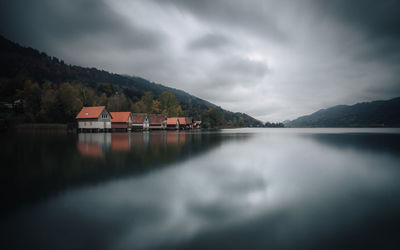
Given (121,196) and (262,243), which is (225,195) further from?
(121,196)

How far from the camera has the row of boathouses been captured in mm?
54938

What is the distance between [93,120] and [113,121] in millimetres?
7457

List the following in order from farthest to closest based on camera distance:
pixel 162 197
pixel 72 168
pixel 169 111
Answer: pixel 169 111
pixel 72 168
pixel 162 197

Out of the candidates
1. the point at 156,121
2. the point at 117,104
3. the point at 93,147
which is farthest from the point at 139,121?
the point at 93,147

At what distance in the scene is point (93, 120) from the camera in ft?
179

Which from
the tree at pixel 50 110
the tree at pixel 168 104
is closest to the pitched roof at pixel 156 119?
the tree at pixel 168 104

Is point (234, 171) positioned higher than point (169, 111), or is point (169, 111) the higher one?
point (169, 111)

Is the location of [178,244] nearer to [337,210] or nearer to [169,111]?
[337,210]

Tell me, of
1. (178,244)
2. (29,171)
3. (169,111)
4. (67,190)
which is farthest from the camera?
(169,111)

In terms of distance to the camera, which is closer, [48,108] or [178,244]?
[178,244]

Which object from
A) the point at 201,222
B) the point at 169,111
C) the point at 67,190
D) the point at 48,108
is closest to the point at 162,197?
the point at 201,222

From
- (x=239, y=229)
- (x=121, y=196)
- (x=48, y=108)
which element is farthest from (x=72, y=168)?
(x=48, y=108)

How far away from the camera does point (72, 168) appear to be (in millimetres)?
10289

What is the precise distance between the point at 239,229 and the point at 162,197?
9.78 feet
